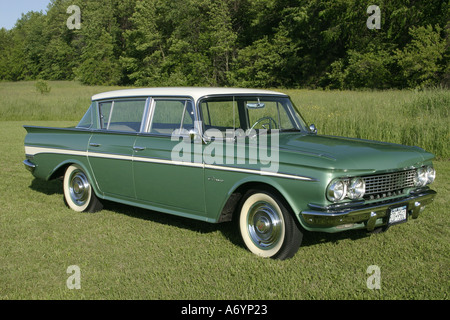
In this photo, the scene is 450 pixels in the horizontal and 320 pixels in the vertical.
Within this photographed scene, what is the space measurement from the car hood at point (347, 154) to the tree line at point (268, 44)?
33.0m

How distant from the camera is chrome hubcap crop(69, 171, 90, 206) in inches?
257

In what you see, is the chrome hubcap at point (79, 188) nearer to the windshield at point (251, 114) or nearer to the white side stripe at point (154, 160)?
the white side stripe at point (154, 160)

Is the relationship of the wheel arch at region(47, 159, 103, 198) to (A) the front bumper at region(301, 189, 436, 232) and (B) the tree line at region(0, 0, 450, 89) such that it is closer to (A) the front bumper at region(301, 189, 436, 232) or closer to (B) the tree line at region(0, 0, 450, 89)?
(A) the front bumper at region(301, 189, 436, 232)

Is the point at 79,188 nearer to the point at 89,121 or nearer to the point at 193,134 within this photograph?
the point at 89,121

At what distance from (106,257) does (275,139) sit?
2151 mm

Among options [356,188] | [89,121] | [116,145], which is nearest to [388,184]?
[356,188]

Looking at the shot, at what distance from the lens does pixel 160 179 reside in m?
5.40

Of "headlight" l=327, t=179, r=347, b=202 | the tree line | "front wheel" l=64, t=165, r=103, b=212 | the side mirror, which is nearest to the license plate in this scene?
"headlight" l=327, t=179, r=347, b=202

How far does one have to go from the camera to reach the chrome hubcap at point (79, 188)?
6.52m

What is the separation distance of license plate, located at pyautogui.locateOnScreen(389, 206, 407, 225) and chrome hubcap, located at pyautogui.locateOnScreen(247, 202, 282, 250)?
1.05 m

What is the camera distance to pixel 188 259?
15.3ft

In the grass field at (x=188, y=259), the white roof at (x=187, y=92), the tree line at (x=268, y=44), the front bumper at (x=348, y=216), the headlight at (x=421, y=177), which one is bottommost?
the grass field at (x=188, y=259)

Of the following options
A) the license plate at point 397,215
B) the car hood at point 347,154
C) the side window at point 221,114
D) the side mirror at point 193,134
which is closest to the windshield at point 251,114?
the side window at point 221,114
